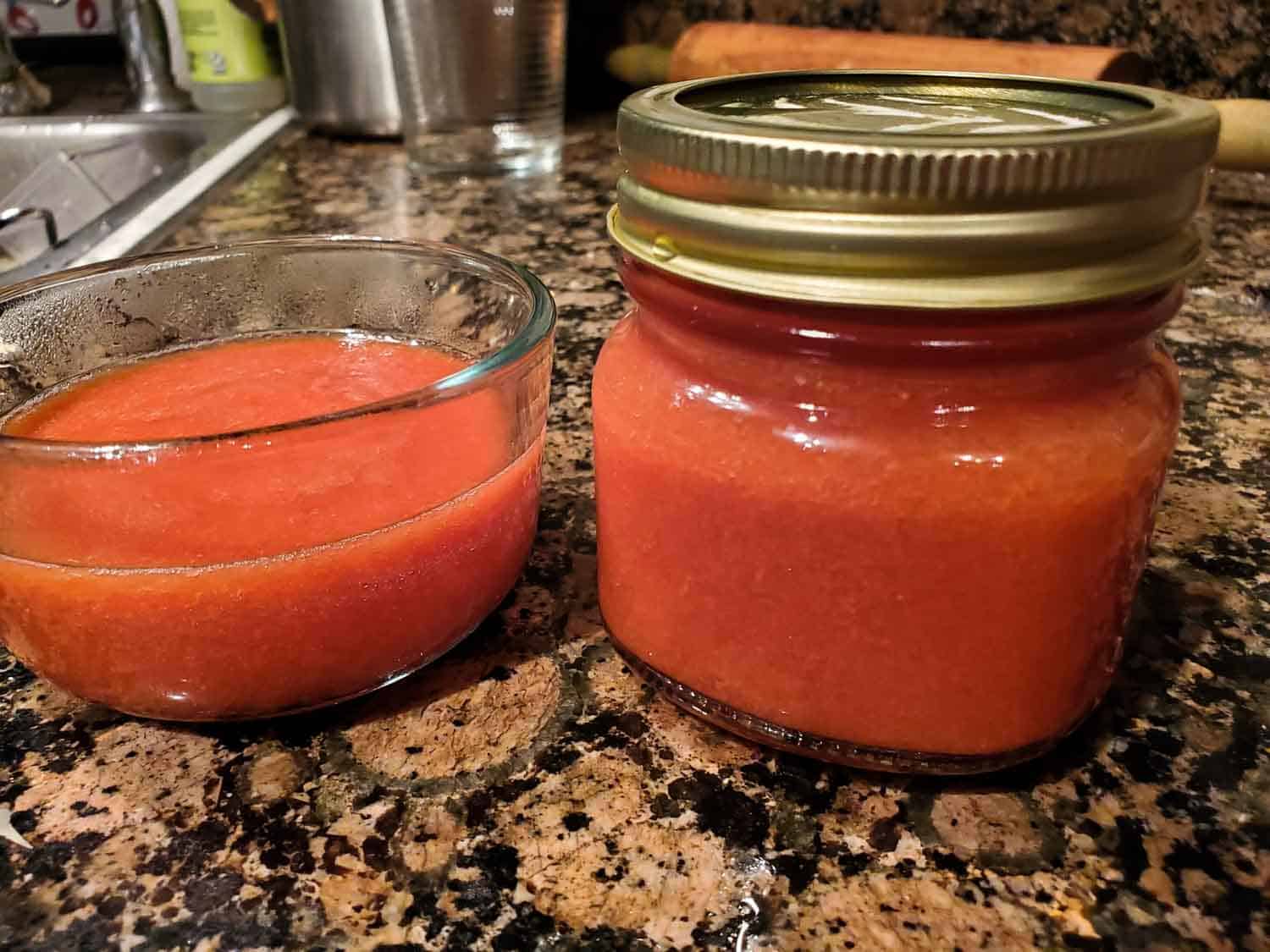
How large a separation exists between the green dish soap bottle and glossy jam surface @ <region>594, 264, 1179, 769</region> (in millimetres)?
1599

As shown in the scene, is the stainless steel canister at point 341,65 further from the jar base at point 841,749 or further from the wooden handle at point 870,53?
the jar base at point 841,749

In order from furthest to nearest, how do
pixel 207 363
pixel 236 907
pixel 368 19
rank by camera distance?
pixel 368 19
pixel 207 363
pixel 236 907

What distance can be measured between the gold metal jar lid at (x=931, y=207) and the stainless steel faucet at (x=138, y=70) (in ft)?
5.87

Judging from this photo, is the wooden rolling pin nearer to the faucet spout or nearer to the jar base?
Answer: the jar base

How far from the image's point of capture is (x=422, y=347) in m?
0.65

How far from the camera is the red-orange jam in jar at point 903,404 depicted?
341 millimetres

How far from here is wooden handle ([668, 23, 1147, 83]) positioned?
1203mm

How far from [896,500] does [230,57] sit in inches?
69.4

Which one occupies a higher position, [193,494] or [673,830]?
[193,494]

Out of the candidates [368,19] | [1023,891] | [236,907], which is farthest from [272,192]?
[1023,891]

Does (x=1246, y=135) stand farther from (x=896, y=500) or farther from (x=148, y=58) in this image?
(x=148, y=58)

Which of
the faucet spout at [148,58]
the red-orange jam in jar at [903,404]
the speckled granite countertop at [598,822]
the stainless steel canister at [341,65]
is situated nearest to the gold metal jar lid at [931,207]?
the red-orange jam in jar at [903,404]

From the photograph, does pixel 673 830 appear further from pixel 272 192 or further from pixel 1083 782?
pixel 272 192

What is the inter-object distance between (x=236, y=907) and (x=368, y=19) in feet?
4.76
